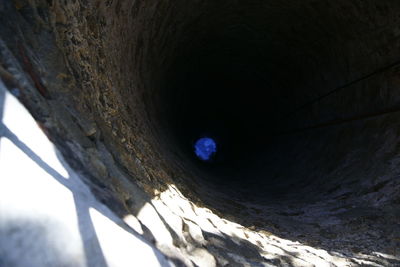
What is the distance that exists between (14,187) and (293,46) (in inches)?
211

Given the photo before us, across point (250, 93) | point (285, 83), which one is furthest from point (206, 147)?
point (285, 83)

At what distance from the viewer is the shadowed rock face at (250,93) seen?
1648 mm

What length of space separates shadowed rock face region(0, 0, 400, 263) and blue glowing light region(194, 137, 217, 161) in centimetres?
299

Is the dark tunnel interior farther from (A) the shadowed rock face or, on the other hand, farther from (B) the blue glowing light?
(B) the blue glowing light

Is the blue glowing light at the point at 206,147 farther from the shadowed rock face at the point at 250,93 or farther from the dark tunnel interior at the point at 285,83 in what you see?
the shadowed rock face at the point at 250,93

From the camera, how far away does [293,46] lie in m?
5.52

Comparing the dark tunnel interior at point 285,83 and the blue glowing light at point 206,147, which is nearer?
the dark tunnel interior at point 285,83

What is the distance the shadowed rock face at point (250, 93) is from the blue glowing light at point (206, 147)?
2.99 m

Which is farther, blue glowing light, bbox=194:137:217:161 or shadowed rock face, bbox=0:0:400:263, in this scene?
blue glowing light, bbox=194:137:217:161

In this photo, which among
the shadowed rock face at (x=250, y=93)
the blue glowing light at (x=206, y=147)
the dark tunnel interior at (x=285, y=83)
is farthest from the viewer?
the blue glowing light at (x=206, y=147)

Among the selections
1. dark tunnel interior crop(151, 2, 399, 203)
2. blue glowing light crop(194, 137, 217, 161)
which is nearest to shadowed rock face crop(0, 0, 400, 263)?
dark tunnel interior crop(151, 2, 399, 203)

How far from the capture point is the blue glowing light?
10.7 metres

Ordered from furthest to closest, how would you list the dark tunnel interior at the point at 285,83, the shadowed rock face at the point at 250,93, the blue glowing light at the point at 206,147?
the blue glowing light at the point at 206,147 < the dark tunnel interior at the point at 285,83 < the shadowed rock face at the point at 250,93

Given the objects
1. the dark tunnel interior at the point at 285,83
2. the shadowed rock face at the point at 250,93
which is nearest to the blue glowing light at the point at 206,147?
the dark tunnel interior at the point at 285,83
